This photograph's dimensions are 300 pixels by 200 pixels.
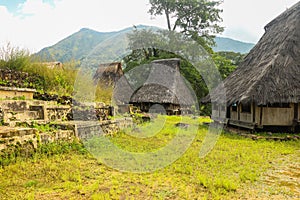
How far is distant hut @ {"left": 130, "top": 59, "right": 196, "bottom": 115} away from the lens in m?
16.4

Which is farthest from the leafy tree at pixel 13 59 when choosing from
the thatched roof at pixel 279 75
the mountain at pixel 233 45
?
the mountain at pixel 233 45

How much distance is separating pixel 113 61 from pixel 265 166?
46.7ft

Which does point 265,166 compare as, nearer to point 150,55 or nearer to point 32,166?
point 32,166

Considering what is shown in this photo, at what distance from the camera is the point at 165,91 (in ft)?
54.2

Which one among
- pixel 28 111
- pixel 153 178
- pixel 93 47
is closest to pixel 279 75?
pixel 153 178

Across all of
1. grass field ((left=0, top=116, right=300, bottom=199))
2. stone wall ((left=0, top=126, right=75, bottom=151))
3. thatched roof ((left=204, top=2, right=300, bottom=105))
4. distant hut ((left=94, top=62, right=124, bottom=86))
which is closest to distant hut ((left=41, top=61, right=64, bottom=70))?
stone wall ((left=0, top=126, right=75, bottom=151))

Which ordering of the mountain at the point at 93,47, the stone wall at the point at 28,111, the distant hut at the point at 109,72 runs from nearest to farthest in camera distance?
the stone wall at the point at 28,111
the mountain at the point at 93,47
the distant hut at the point at 109,72

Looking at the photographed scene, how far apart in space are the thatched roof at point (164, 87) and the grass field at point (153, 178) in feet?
35.3

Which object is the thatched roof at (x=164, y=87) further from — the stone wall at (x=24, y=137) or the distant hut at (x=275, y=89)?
the stone wall at (x=24, y=137)

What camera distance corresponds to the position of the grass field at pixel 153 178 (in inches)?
127

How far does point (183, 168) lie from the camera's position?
4.49 metres

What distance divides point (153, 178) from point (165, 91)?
1277 cm

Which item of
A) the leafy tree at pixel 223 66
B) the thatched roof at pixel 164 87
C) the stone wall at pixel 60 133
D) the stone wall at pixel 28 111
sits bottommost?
the stone wall at pixel 60 133

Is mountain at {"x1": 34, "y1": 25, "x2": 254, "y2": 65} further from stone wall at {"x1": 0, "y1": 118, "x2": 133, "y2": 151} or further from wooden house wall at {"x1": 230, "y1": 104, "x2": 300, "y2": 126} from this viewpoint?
wooden house wall at {"x1": 230, "y1": 104, "x2": 300, "y2": 126}
